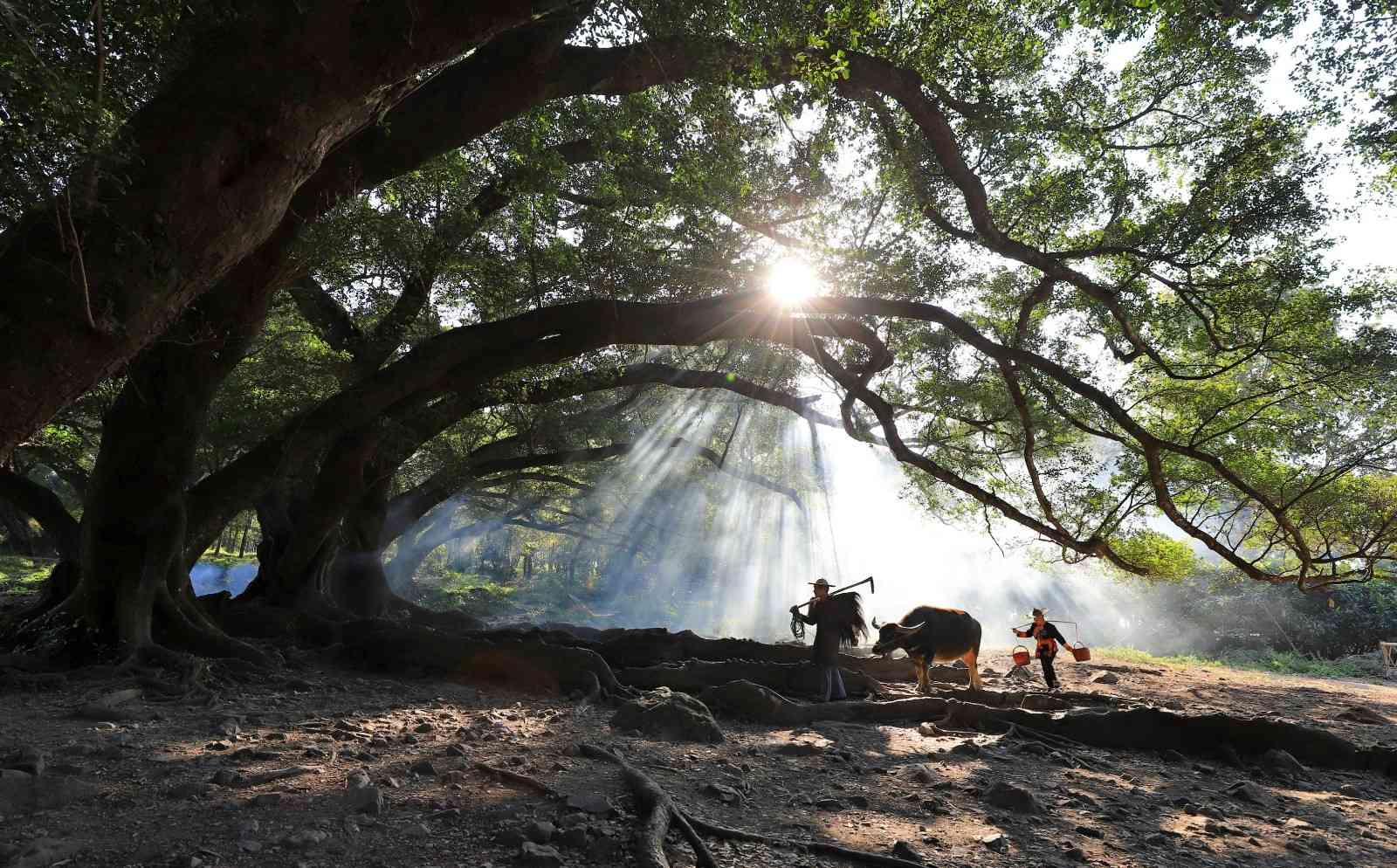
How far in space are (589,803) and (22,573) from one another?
2517cm

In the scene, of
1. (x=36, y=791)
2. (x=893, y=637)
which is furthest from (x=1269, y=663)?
(x=36, y=791)

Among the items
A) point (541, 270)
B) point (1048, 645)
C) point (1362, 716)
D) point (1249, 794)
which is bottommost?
point (1249, 794)

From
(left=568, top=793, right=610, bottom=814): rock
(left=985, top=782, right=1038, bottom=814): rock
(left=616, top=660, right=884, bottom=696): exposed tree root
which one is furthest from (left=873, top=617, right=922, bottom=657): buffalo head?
(left=568, top=793, right=610, bottom=814): rock

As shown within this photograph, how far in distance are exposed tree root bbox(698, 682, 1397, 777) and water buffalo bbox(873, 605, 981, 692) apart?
5.18 feet

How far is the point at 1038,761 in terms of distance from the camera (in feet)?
18.2

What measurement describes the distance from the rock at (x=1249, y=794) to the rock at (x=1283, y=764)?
35.8 inches

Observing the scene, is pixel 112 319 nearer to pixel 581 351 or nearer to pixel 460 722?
pixel 460 722

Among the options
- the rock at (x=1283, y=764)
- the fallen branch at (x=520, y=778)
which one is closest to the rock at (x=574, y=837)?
the fallen branch at (x=520, y=778)

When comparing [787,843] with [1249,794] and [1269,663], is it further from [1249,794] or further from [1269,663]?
[1269,663]

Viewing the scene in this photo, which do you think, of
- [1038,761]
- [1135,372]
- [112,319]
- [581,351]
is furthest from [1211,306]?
[112,319]

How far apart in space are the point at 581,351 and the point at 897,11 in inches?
186

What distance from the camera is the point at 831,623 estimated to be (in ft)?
26.1

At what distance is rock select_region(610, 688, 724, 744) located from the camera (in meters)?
5.32

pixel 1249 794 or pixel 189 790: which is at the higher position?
pixel 189 790
